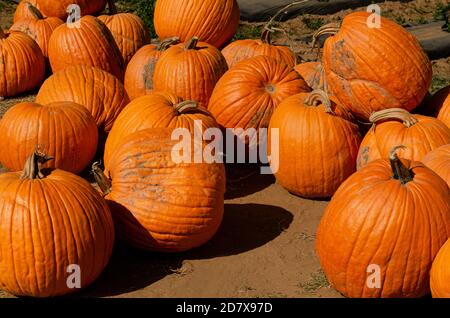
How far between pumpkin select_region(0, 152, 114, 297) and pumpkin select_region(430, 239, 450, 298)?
191cm

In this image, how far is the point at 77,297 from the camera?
4.47 metres

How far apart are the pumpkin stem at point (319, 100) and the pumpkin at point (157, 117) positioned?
77 centimetres

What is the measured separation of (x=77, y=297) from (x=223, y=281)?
Answer: 877 millimetres

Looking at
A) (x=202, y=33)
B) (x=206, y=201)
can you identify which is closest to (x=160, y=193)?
(x=206, y=201)

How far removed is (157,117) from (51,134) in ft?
2.77

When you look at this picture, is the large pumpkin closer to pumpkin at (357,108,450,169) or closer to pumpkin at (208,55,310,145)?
pumpkin at (208,55,310,145)

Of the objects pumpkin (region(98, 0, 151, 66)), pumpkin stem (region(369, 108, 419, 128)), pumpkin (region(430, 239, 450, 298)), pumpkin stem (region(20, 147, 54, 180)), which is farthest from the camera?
pumpkin (region(98, 0, 151, 66))

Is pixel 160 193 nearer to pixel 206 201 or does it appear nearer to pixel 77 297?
pixel 206 201

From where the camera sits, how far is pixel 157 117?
18.5ft

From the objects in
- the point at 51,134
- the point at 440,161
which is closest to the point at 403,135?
the point at 440,161

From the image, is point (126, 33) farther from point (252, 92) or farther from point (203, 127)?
point (203, 127)

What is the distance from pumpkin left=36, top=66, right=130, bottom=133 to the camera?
6.39 m

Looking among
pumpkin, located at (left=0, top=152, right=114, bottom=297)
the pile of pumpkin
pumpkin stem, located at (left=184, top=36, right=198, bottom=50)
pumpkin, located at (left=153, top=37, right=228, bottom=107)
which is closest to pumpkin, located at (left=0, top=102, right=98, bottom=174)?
the pile of pumpkin

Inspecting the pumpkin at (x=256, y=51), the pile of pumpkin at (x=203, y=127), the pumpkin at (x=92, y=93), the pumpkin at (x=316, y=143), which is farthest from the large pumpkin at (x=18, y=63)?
the pumpkin at (x=316, y=143)
